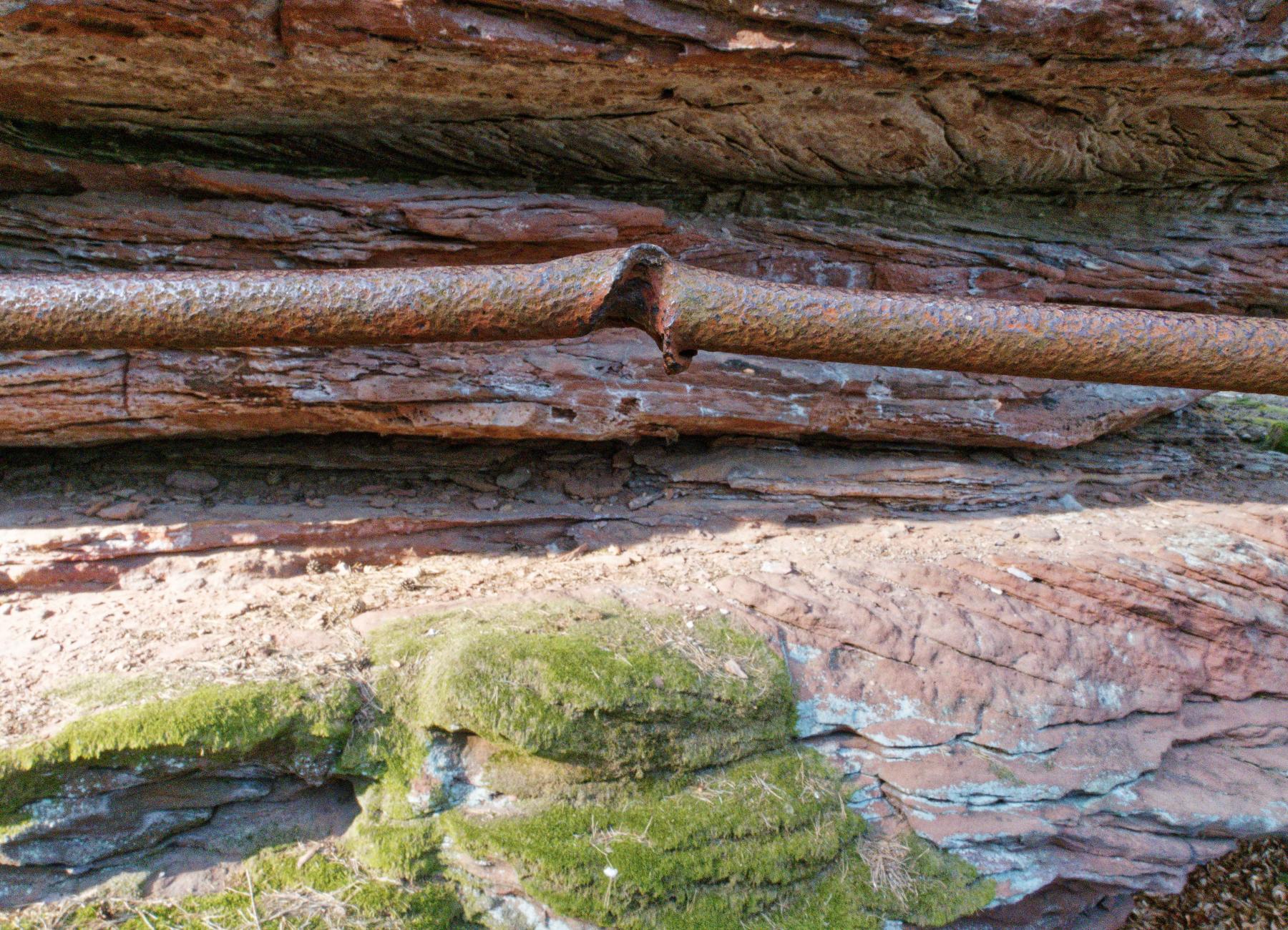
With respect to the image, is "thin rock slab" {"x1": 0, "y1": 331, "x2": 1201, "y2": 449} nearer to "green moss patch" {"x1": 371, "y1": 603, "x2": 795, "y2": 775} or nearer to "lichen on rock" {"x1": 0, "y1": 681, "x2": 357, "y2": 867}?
"green moss patch" {"x1": 371, "y1": 603, "x2": 795, "y2": 775}

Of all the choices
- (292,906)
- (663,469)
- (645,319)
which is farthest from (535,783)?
(663,469)

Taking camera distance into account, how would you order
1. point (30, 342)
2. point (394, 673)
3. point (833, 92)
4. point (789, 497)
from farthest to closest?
point (789, 497) < point (833, 92) < point (394, 673) < point (30, 342)

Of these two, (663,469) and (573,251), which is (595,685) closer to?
(663,469)

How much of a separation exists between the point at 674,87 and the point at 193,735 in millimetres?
3841

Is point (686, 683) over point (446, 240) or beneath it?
beneath

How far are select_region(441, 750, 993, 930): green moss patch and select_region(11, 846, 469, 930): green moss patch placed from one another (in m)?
0.25

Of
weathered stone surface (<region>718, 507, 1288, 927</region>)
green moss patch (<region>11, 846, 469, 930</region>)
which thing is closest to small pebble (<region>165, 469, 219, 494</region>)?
green moss patch (<region>11, 846, 469, 930</region>)

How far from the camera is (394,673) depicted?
11.1ft

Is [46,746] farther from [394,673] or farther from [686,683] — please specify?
[686,683]

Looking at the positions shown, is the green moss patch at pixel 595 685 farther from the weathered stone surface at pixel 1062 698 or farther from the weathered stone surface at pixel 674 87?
the weathered stone surface at pixel 674 87

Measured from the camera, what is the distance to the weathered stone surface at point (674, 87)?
11.7 ft

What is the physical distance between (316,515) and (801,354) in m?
3.09

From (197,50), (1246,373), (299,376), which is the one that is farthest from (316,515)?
(1246,373)

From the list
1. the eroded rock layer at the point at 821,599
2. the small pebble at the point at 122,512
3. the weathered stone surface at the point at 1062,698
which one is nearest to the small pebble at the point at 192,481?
the eroded rock layer at the point at 821,599
